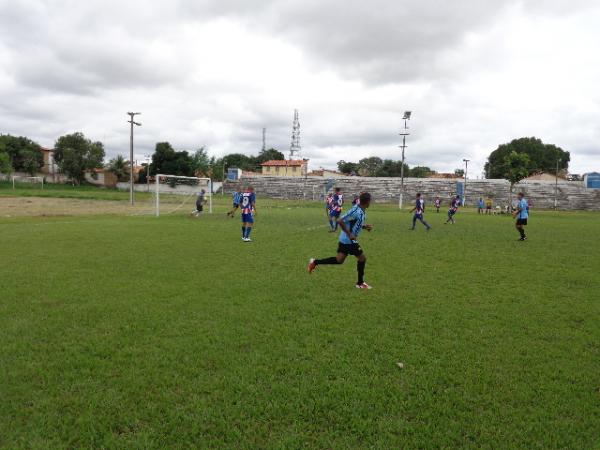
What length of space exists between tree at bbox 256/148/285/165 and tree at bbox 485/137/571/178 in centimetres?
5689

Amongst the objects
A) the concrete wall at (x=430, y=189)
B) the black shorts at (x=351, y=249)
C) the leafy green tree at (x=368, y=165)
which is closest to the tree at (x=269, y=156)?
the leafy green tree at (x=368, y=165)

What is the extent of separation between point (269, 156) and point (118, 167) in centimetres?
5169

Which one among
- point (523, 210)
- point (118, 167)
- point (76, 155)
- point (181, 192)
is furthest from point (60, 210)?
point (118, 167)

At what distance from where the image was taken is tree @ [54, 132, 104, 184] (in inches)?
2726

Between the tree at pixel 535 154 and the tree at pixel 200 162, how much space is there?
5537 centimetres

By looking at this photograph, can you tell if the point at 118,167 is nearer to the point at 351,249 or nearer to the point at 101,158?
the point at 101,158

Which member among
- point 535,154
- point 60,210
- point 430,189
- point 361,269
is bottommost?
point 60,210

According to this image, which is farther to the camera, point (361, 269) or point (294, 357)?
point (361, 269)

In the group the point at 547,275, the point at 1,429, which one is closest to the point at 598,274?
the point at 547,275

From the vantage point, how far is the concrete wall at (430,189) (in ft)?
182

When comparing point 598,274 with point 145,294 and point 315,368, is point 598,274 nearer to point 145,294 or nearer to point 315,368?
point 315,368

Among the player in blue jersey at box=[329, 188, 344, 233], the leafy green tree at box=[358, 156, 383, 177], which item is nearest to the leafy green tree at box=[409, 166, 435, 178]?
the leafy green tree at box=[358, 156, 383, 177]

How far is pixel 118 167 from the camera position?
246 feet

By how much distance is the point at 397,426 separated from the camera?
3.51 m
